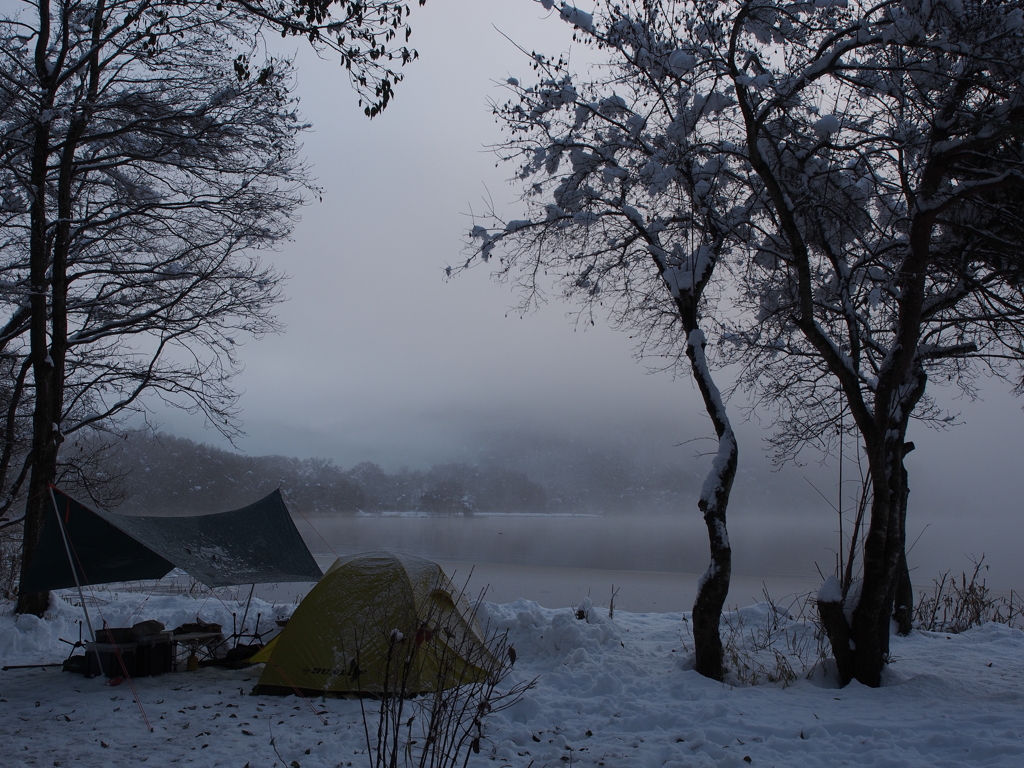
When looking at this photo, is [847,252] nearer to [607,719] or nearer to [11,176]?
[607,719]

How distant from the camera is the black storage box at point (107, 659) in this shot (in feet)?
19.3

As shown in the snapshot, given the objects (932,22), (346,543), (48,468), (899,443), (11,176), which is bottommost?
(346,543)

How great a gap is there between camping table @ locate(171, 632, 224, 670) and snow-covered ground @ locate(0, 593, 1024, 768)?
0.32 metres

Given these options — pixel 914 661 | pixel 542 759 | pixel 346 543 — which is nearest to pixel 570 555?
pixel 346 543

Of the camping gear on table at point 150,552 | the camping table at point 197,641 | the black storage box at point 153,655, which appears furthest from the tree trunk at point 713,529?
the black storage box at point 153,655

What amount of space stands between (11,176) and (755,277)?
9124mm

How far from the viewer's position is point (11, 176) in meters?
8.21

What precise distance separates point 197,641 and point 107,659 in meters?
0.84

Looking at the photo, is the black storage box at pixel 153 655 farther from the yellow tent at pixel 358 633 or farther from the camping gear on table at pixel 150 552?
A: the yellow tent at pixel 358 633

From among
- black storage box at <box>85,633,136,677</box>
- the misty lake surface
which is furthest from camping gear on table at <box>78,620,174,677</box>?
the misty lake surface

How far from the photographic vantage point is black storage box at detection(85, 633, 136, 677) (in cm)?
589

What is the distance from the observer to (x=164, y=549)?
6.59 m

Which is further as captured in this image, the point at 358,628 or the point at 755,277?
the point at 755,277

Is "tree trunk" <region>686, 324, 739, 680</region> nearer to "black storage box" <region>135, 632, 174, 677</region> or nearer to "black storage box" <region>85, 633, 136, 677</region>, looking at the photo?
"black storage box" <region>135, 632, 174, 677</region>
